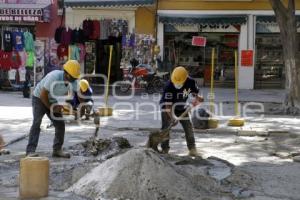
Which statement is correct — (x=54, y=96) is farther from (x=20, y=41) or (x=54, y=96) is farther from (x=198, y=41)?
(x=198, y=41)

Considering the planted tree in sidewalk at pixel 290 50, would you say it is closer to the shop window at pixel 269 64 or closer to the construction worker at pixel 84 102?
the construction worker at pixel 84 102

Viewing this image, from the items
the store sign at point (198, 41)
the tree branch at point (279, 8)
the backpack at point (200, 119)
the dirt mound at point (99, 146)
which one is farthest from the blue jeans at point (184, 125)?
the store sign at point (198, 41)

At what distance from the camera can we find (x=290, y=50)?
17.4 meters

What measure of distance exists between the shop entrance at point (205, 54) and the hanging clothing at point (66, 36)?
4.14m

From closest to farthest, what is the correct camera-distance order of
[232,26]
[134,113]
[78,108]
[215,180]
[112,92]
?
[215,180] < [78,108] < [134,113] < [112,92] < [232,26]

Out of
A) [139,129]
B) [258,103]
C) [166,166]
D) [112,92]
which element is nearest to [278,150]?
[139,129]

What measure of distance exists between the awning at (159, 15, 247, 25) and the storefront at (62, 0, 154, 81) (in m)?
0.99

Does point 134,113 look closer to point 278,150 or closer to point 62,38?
point 278,150

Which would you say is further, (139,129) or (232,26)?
(232,26)

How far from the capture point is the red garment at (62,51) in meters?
24.8

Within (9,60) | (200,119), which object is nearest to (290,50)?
(200,119)

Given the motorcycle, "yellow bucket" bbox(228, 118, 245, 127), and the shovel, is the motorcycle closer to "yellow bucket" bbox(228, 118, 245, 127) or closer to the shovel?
"yellow bucket" bbox(228, 118, 245, 127)

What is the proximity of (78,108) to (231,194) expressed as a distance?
23.9 feet

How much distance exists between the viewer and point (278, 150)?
1141cm
